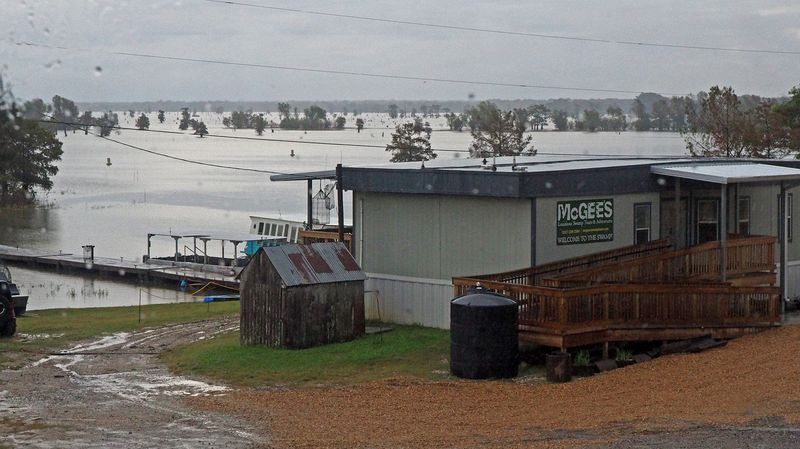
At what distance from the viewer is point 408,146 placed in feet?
297

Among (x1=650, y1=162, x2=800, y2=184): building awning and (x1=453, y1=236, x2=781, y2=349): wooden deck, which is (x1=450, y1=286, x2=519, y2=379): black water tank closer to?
(x1=453, y1=236, x2=781, y2=349): wooden deck

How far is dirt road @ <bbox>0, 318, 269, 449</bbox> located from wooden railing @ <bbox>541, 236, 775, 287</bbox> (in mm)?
8154

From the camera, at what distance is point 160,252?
78562 mm

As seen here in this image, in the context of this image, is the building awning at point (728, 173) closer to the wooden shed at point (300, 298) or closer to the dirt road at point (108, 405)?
→ the wooden shed at point (300, 298)

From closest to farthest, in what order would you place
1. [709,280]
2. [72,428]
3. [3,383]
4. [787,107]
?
[72,428], [3,383], [709,280], [787,107]

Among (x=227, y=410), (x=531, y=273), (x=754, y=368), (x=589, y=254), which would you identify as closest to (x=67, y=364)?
(x=227, y=410)

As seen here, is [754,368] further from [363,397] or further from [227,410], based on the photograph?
[227,410]

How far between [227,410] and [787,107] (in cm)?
5779

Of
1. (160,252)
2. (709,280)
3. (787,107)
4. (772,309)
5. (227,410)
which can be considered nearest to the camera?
(227,410)

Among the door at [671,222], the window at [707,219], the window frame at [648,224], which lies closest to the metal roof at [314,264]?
the window frame at [648,224]

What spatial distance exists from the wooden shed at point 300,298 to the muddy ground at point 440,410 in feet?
9.34

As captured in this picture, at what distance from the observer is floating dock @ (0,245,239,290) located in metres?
57.9

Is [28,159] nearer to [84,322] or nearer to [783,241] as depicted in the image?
[84,322]

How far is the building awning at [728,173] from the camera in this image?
25.8m
